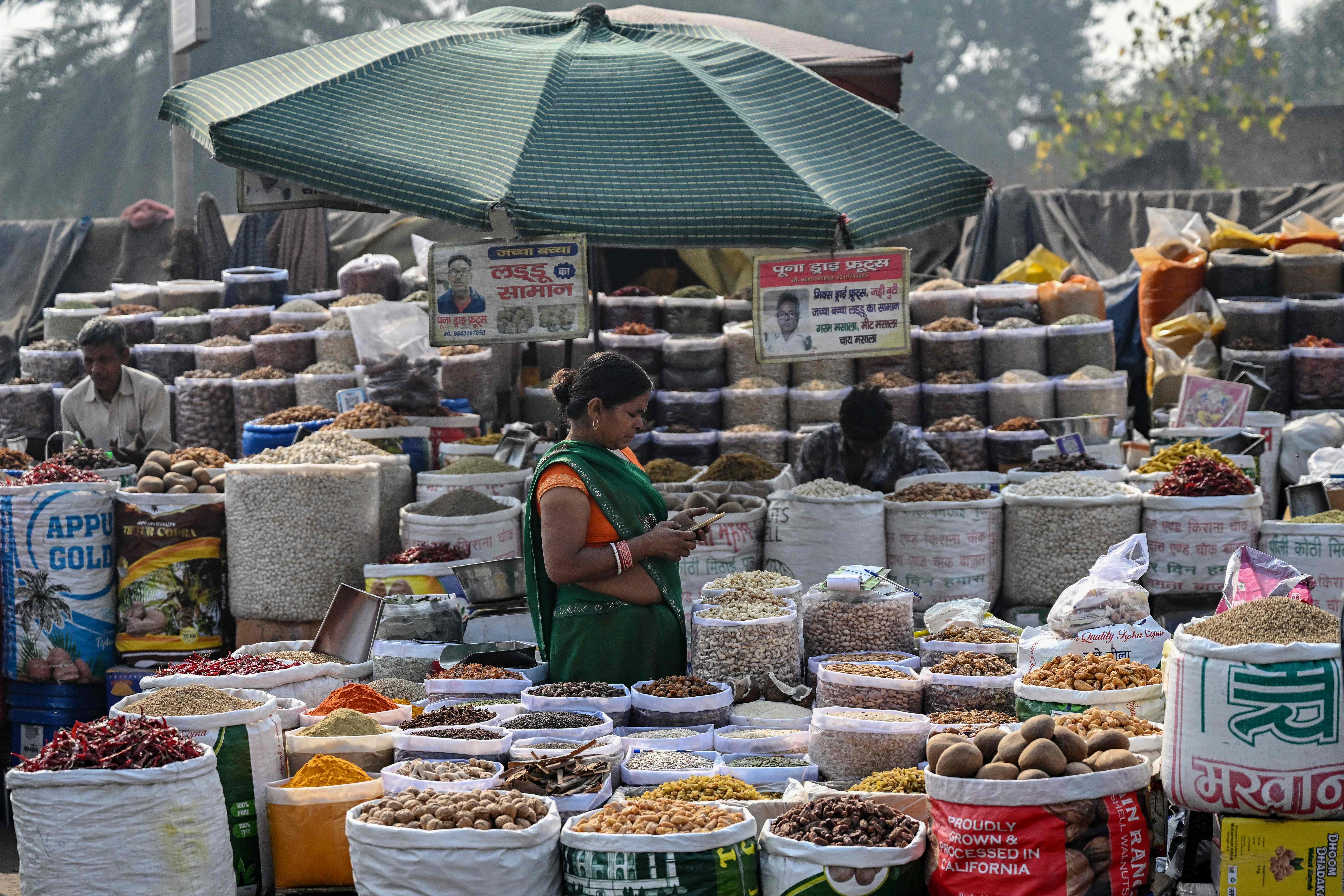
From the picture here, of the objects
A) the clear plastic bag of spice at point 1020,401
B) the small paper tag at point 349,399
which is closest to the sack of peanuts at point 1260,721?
the clear plastic bag of spice at point 1020,401

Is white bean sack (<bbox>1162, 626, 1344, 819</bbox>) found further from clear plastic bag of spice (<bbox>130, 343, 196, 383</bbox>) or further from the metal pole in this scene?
the metal pole

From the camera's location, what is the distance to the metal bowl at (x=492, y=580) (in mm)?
3838

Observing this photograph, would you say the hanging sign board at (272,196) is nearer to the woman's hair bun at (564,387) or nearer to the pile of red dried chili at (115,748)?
the woman's hair bun at (564,387)

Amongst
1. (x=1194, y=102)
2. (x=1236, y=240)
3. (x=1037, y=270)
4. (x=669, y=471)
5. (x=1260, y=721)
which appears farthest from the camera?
(x=1194, y=102)

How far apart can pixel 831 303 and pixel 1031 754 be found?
1.89 m

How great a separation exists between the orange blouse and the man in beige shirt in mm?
2449

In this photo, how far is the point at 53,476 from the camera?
13.4ft

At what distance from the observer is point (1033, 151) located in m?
32.4

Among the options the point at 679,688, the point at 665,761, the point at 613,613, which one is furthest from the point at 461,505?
the point at 665,761

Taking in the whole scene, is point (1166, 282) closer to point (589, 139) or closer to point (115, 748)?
point (589, 139)

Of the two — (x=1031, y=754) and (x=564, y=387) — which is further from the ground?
(x=564, y=387)

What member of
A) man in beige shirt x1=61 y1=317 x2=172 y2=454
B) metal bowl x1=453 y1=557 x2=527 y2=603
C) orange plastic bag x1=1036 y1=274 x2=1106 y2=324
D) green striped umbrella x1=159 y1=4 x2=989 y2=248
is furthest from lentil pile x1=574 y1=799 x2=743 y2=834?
orange plastic bag x1=1036 y1=274 x2=1106 y2=324

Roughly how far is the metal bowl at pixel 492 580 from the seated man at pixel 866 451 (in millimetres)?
1254

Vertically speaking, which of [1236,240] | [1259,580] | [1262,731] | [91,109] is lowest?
[1262,731]
